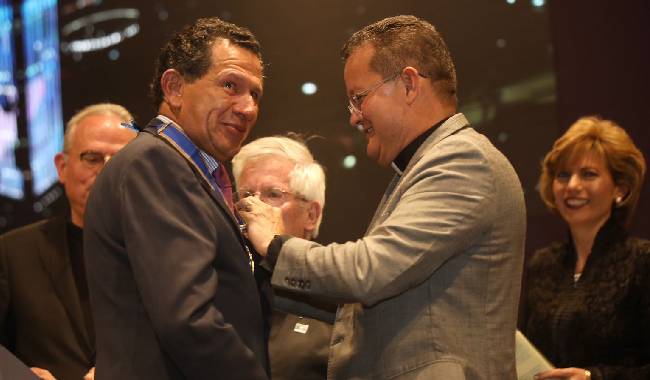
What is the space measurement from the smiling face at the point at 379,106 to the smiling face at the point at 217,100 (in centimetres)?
28

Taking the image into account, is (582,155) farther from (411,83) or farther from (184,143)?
(184,143)

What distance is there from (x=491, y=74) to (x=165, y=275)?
2.59m

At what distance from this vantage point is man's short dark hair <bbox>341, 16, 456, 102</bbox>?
2.25m

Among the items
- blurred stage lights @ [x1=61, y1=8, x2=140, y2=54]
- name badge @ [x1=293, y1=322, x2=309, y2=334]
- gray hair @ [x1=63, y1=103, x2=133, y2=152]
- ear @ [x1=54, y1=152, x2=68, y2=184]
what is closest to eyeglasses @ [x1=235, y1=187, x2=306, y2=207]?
name badge @ [x1=293, y1=322, x2=309, y2=334]

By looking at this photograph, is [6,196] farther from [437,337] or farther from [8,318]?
[437,337]

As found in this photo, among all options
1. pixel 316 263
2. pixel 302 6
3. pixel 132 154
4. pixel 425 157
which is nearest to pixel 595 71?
pixel 302 6

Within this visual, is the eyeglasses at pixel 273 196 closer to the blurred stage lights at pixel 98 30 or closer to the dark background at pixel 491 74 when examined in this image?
the dark background at pixel 491 74

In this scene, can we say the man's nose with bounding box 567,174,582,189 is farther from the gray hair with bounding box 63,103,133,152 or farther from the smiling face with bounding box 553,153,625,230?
the gray hair with bounding box 63,103,133,152

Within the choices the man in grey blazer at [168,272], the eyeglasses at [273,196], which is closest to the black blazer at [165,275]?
the man in grey blazer at [168,272]

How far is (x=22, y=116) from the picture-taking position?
14.8ft

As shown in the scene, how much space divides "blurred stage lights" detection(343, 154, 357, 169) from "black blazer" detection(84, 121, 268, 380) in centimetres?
216

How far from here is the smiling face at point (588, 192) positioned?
11.4 feet

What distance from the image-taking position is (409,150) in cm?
225

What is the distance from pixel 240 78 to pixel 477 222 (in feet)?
2.28
